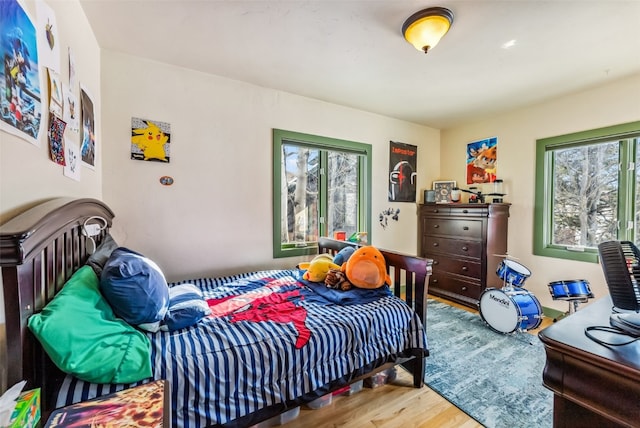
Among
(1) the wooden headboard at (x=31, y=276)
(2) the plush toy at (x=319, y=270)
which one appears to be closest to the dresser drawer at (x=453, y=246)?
(2) the plush toy at (x=319, y=270)

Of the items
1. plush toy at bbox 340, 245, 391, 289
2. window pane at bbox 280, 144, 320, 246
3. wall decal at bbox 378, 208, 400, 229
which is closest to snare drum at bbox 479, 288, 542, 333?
plush toy at bbox 340, 245, 391, 289

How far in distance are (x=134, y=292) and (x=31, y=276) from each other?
36 centimetres

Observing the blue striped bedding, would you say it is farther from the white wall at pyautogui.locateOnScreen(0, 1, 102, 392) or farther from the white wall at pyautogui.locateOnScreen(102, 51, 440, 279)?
the white wall at pyautogui.locateOnScreen(102, 51, 440, 279)

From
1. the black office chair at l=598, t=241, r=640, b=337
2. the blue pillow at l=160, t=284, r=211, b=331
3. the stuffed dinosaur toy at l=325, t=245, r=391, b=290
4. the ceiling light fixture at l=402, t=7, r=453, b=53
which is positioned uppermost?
the ceiling light fixture at l=402, t=7, r=453, b=53

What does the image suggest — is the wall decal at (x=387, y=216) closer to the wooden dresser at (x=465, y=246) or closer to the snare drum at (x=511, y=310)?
the wooden dresser at (x=465, y=246)

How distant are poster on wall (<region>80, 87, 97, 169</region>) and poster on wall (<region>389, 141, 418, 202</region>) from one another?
3.07 meters

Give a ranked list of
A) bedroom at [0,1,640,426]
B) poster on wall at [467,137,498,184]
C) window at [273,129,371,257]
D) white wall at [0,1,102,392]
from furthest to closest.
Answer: poster on wall at [467,137,498,184] → window at [273,129,371,257] → bedroom at [0,1,640,426] → white wall at [0,1,102,392]

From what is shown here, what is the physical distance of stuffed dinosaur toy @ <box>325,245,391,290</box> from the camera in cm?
191

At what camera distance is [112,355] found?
95 cm

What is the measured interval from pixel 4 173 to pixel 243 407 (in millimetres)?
1257

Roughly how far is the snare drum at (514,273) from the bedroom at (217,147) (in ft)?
2.61

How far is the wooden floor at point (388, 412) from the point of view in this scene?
1.48 m

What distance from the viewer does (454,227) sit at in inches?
132

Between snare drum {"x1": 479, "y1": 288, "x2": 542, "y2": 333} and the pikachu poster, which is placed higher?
the pikachu poster
